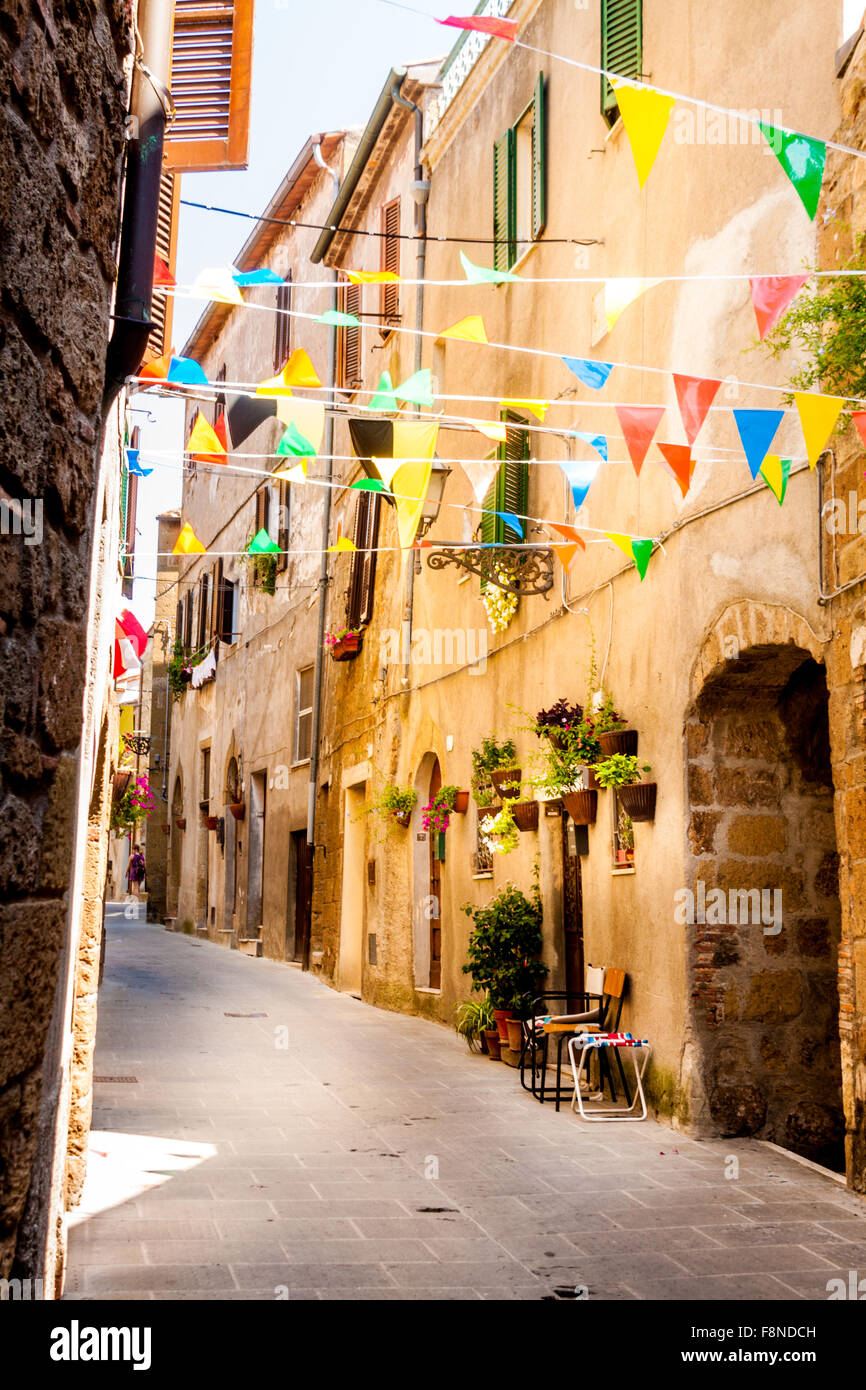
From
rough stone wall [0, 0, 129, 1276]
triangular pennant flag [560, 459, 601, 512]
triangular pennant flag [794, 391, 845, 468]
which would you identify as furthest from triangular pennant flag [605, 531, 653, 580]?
rough stone wall [0, 0, 129, 1276]

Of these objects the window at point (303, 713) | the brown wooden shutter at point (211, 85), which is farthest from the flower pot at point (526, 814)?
the window at point (303, 713)

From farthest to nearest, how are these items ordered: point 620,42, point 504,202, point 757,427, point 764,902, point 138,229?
1. point 504,202
2. point 620,42
3. point 764,902
4. point 757,427
5. point 138,229

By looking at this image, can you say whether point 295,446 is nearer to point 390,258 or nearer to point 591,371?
point 591,371

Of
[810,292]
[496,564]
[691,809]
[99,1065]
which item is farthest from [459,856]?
[810,292]

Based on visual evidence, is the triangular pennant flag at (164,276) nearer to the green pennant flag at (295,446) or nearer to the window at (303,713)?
the green pennant flag at (295,446)

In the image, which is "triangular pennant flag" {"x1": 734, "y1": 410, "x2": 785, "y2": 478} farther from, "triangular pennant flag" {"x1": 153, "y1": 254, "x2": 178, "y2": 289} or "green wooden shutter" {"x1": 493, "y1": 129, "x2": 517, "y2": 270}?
"green wooden shutter" {"x1": 493, "y1": 129, "x2": 517, "y2": 270}

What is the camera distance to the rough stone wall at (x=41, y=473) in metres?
2.20

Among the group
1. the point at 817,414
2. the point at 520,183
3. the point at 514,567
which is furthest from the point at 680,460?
the point at 520,183

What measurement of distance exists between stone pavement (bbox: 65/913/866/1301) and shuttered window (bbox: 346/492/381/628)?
22.5ft

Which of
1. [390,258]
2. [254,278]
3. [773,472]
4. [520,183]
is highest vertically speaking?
[390,258]

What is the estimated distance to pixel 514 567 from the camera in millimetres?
10672

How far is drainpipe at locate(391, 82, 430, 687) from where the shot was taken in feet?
47.9

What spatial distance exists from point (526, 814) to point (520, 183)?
212 inches

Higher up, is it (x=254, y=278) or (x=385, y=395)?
(x=254, y=278)
